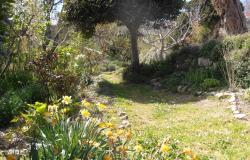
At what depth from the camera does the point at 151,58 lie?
1580cm

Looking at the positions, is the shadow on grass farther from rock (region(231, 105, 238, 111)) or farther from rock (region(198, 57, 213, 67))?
rock (region(231, 105, 238, 111))

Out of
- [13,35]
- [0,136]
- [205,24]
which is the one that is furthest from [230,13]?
[0,136]

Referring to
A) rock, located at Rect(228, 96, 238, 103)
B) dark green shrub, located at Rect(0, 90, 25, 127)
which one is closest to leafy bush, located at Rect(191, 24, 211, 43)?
rock, located at Rect(228, 96, 238, 103)

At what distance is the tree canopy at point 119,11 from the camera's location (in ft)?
44.4

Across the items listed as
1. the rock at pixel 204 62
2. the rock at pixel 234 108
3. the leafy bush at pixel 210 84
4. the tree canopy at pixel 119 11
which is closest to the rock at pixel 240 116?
the rock at pixel 234 108

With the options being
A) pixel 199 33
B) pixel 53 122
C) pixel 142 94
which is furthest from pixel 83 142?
pixel 199 33

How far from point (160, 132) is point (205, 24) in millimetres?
11657

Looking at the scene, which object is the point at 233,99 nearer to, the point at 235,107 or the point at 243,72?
the point at 235,107

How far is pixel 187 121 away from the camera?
27.0ft

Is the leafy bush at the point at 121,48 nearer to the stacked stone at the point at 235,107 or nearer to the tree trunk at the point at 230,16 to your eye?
the tree trunk at the point at 230,16

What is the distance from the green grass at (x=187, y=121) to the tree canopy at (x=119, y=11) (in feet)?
8.85

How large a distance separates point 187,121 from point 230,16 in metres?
9.13

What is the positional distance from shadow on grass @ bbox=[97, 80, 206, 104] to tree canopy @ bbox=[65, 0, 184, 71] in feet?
7.74

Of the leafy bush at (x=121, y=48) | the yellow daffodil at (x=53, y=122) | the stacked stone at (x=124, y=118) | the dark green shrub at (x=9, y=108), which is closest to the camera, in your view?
the yellow daffodil at (x=53, y=122)
